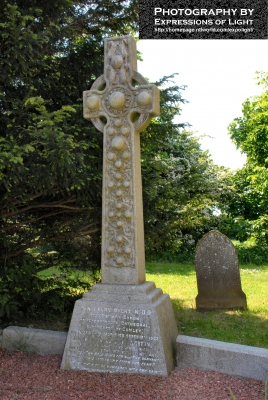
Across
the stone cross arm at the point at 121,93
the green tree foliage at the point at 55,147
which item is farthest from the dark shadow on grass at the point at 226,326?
the stone cross arm at the point at 121,93

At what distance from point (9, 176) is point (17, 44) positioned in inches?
59.5

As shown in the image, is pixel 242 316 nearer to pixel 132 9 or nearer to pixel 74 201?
pixel 74 201

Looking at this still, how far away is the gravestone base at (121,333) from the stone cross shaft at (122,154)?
0.66 ft

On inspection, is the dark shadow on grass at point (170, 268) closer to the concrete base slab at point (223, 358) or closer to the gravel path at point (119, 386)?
the concrete base slab at point (223, 358)

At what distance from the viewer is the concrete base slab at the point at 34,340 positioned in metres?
4.58

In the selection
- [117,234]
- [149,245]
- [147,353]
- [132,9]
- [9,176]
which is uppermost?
[132,9]

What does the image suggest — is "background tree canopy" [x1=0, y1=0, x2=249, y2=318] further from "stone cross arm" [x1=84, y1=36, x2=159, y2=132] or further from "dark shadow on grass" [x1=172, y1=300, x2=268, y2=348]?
"dark shadow on grass" [x1=172, y1=300, x2=268, y2=348]

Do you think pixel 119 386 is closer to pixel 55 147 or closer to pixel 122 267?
pixel 122 267

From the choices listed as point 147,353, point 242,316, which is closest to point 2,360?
point 147,353

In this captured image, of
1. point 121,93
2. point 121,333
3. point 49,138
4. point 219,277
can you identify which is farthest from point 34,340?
point 219,277

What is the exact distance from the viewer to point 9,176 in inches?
181

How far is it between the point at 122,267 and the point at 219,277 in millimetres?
2682

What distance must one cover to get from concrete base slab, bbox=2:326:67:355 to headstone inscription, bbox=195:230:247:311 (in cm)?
269

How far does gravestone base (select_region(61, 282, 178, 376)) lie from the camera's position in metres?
3.94
